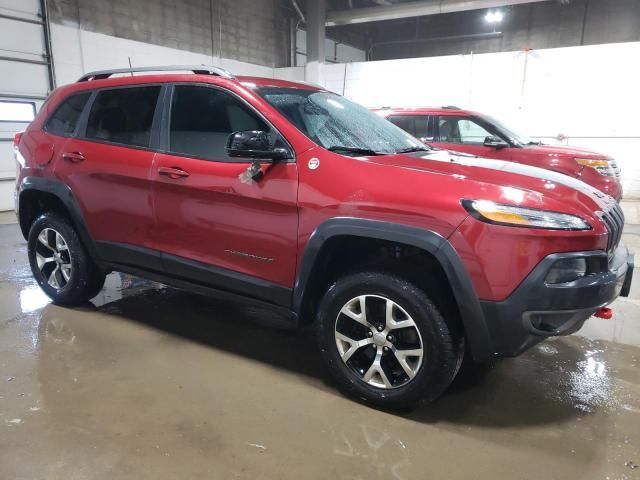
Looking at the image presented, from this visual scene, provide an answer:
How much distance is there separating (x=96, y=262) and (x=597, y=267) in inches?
127

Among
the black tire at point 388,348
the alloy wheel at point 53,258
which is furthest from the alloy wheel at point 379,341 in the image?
the alloy wheel at point 53,258

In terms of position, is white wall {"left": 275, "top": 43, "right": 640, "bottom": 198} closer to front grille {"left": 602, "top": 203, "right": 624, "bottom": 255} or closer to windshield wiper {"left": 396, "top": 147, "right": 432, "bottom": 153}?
windshield wiper {"left": 396, "top": 147, "right": 432, "bottom": 153}

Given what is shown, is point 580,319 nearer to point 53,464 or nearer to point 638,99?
point 53,464

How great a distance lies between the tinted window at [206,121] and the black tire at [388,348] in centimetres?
103

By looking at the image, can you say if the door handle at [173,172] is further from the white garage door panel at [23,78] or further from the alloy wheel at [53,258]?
the white garage door panel at [23,78]

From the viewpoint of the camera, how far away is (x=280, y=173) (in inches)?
98.6

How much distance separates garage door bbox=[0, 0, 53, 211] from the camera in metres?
8.16

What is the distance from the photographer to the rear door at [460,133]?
21.8 ft

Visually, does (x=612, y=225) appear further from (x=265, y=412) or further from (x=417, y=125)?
(x=417, y=125)

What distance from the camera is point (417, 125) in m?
6.84

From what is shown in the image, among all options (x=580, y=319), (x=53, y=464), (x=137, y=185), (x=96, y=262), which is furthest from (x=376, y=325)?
(x=96, y=262)

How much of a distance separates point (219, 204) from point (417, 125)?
479 centimetres

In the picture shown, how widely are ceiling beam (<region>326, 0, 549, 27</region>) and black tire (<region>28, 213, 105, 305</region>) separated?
11.2 metres

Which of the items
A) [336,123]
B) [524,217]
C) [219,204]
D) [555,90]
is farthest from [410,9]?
[524,217]
